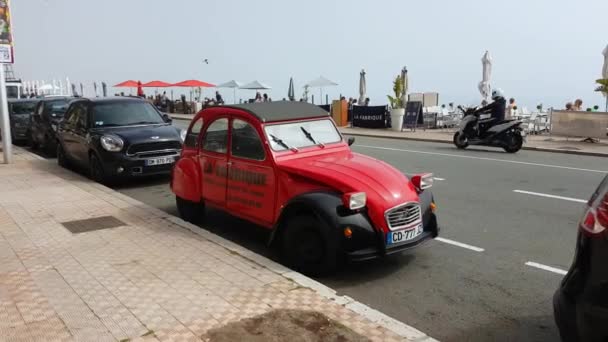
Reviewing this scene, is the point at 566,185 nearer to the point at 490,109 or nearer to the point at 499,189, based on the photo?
the point at 499,189

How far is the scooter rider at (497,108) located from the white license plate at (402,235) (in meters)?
A: 11.3

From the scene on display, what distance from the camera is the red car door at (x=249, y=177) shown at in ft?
18.3

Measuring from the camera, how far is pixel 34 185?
32.0 ft

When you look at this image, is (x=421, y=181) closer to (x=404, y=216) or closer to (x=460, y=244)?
(x=404, y=216)

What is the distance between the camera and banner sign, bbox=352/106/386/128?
2467cm

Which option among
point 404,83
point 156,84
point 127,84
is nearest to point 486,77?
point 404,83

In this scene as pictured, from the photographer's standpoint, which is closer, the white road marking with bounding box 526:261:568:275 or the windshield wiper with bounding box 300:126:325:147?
the white road marking with bounding box 526:261:568:275

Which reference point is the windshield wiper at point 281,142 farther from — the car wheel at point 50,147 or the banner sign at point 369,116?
the banner sign at point 369,116

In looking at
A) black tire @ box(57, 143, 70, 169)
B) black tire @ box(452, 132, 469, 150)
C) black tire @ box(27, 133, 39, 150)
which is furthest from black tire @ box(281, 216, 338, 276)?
black tire @ box(27, 133, 39, 150)

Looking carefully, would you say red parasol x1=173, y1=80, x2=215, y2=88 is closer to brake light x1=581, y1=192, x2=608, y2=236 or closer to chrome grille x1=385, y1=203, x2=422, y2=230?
chrome grille x1=385, y1=203, x2=422, y2=230

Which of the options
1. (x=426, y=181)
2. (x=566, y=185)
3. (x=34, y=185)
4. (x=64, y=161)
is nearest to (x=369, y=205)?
(x=426, y=181)

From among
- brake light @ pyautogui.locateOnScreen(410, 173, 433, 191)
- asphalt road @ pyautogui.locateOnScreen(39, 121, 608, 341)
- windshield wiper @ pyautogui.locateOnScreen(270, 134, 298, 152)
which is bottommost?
asphalt road @ pyautogui.locateOnScreen(39, 121, 608, 341)

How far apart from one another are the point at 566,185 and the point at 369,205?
6.36 metres

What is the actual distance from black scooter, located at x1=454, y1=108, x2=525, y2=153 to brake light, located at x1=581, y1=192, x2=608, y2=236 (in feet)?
42.7
